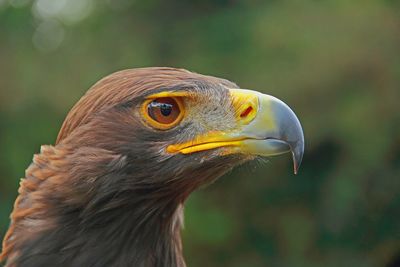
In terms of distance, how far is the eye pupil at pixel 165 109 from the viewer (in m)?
3.48

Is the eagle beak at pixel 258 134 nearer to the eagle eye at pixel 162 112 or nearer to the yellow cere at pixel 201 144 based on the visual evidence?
the yellow cere at pixel 201 144

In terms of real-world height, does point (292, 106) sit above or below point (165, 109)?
below

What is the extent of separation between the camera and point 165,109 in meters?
3.48

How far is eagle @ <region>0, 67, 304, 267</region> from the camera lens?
11.3 feet

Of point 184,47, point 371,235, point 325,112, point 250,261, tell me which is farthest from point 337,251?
point 184,47

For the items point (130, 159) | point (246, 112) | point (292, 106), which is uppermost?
point (246, 112)

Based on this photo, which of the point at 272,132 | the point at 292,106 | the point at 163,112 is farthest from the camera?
the point at 292,106

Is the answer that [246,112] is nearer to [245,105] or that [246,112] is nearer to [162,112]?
[245,105]

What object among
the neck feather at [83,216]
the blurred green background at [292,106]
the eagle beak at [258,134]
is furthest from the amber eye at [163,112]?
the blurred green background at [292,106]

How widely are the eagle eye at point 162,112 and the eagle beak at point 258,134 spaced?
0.10 m

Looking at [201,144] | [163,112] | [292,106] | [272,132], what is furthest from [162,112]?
[292,106]

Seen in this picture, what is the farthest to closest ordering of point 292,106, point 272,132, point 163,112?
1. point 292,106
2. point 163,112
3. point 272,132

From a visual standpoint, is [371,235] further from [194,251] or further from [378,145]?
[194,251]

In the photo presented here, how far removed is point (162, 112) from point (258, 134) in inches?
15.8
